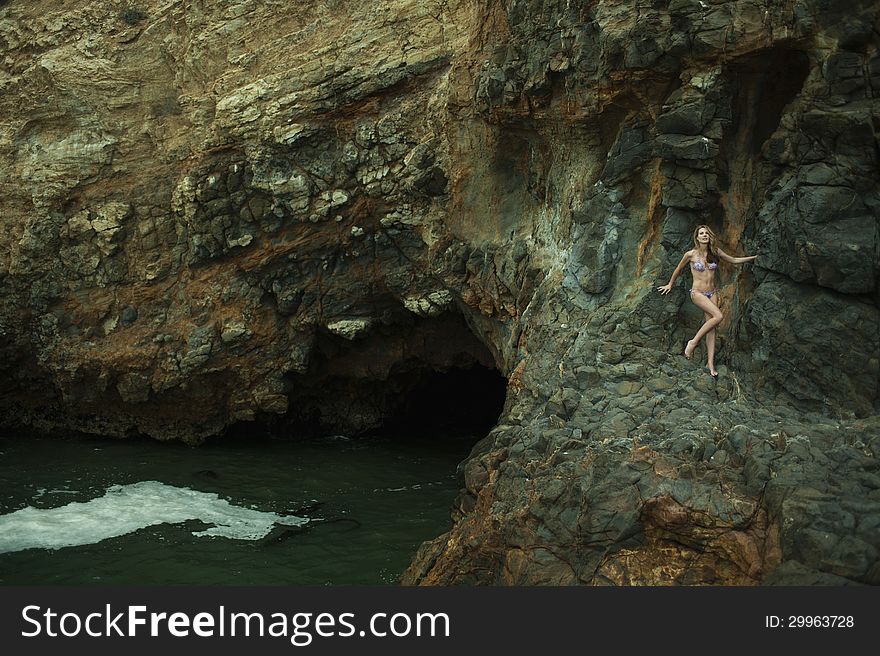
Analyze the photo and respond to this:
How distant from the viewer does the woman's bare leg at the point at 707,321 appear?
915cm

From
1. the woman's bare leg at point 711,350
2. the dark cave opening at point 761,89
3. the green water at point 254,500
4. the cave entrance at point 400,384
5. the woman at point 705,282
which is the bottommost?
the green water at point 254,500

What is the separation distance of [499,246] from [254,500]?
5364mm

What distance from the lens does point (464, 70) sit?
12320 mm

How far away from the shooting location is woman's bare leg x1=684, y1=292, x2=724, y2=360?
9148 mm

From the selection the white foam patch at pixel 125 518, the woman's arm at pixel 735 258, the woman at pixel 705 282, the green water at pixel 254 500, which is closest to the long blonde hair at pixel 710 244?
the woman at pixel 705 282

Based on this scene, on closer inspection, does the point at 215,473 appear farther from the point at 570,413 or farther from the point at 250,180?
the point at 570,413

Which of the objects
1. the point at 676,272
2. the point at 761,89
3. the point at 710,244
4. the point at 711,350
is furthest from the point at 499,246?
the point at 761,89

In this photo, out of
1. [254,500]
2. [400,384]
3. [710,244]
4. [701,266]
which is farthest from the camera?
[400,384]

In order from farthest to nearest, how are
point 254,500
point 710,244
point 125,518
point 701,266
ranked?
point 254,500
point 125,518
point 710,244
point 701,266

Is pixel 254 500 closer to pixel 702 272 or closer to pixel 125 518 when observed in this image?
pixel 125 518

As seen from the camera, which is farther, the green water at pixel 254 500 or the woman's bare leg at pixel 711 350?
the green water at pixel 254 500

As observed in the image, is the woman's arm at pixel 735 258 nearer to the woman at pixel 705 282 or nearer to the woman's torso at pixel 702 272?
the woman at pixel 705 282

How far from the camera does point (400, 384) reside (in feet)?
55.8

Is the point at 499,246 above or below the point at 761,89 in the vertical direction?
below
